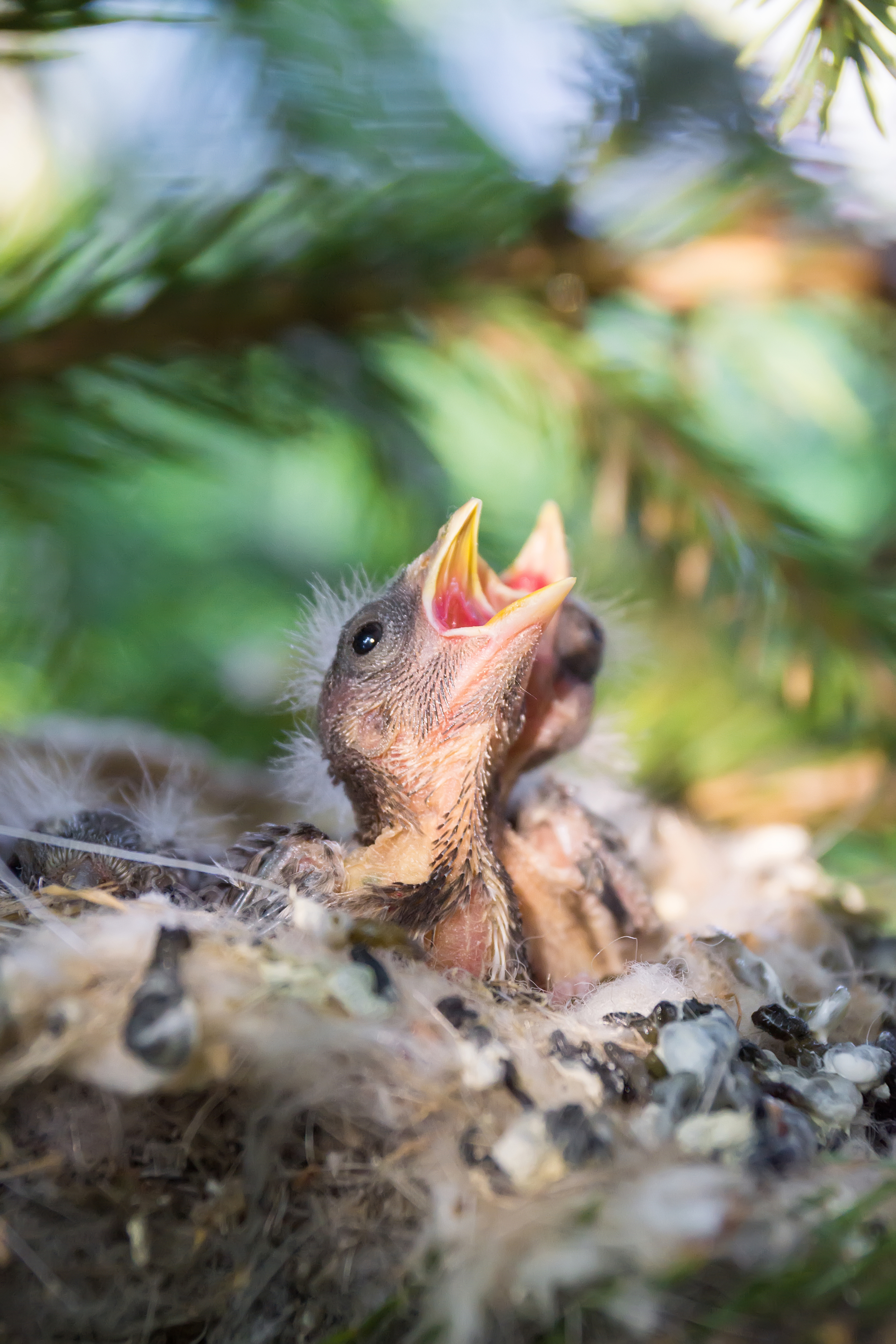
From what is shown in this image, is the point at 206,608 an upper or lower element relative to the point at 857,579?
lower

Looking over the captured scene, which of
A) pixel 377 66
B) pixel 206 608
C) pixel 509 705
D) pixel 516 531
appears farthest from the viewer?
pixel 206 608

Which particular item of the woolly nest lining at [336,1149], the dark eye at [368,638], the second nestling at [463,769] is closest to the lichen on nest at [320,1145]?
the woolly nest lining at [336,1149]

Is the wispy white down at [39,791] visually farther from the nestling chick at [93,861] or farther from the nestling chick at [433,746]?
the nestling chick at [433,746]

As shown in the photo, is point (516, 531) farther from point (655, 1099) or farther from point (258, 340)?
point (655, 1099)

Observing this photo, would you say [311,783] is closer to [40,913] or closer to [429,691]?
[429,691]

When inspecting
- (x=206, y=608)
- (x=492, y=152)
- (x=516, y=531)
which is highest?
(x=492, y=152)

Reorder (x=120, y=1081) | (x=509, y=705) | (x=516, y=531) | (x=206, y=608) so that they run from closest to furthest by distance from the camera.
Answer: (x=120, y=1081)
(x=509, y=705)
(x=516, y=531)
(x=206, y=608)

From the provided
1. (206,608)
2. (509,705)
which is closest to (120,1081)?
(509,705)
